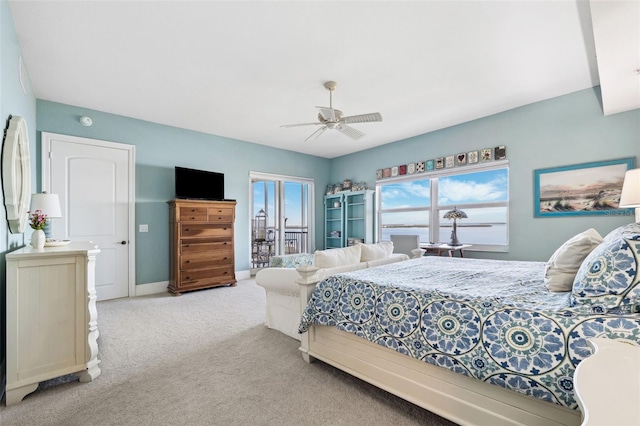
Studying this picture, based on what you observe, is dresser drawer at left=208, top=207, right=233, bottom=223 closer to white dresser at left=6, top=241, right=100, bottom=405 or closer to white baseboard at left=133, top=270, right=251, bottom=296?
white baseboard at left=133, top=270, right=251, bottom=296

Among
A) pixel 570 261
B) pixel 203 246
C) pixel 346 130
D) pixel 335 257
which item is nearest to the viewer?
pixel 570 261

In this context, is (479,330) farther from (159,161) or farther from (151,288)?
(159,161)

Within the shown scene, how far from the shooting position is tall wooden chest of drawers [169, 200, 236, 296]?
443cm

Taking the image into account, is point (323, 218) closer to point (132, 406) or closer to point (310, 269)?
point (310, 269)

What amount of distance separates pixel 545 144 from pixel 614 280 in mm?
3534

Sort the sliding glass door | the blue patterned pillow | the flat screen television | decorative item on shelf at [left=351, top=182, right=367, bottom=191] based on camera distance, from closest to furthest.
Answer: the blue patterned pillow, the flat screen television, decorative item on shelf at [left=351, top=182, right=367, bottom=191], the sliding glass door

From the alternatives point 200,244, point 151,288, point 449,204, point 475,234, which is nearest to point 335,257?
point 200,244

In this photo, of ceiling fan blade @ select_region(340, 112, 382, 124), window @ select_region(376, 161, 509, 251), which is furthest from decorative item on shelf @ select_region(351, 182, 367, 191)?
ceiling fan blade @ select_region(340, 112, 382, 124)

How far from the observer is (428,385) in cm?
159

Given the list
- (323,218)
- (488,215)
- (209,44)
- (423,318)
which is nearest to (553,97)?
(488,215)

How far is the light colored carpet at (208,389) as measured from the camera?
1.65 meters

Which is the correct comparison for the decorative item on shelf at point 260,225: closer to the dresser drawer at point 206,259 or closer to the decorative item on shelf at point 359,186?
the dresser drawer at point 206,259

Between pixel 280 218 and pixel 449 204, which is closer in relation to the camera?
pixel 449 204

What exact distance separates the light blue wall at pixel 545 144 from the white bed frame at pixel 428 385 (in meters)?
3.38
